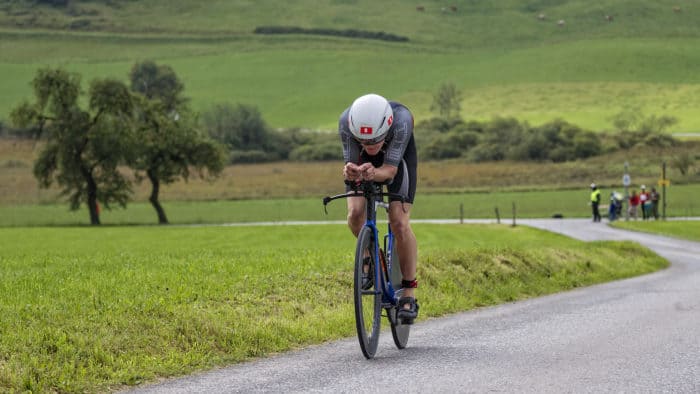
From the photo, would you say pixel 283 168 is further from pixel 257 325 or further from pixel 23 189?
pixel 257 325

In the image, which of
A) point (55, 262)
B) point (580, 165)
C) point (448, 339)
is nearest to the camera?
point (448, 339)

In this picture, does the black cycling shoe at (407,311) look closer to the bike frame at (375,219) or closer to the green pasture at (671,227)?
the bike frame at (375,219)

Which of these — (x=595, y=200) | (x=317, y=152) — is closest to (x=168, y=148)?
(x=595, y=200)

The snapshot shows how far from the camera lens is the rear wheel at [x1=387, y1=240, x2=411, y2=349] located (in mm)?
10133

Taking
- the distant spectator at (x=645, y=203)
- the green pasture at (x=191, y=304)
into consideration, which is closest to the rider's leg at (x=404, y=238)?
the green pasture at (x=191, y=304)

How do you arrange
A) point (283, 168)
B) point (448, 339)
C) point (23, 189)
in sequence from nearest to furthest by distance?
point (448, 339)
point (23, 189)
point (283, 168)

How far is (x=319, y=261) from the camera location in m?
18.1

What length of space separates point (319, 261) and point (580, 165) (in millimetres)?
87755

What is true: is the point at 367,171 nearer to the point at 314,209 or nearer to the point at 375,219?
the point at 375,219

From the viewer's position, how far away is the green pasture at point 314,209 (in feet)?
234

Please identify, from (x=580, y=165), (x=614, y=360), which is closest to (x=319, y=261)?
(x=614, y=360)

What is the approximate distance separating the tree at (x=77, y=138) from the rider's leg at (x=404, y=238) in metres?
62.1

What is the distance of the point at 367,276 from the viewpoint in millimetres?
9844

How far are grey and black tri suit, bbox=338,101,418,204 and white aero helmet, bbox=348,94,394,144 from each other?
0.18 meters
